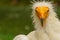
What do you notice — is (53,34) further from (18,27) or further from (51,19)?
(18,27)

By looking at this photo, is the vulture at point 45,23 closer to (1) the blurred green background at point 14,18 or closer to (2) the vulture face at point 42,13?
(2) the vulture face at point 42,13

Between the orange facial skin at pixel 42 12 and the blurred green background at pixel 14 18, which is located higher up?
the blurred green background at pixel 14 18

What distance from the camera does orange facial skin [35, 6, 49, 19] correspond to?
533cm

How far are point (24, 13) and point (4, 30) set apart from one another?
73.1 inches

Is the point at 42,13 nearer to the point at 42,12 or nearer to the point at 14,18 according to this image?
the point at 42,12

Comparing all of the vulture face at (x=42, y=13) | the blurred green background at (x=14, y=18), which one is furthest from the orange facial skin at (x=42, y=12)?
the blurred green background at (x=14, y=18)

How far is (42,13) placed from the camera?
5352 millimetres

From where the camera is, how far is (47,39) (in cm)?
551

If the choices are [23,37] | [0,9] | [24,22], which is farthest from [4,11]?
[23,37]

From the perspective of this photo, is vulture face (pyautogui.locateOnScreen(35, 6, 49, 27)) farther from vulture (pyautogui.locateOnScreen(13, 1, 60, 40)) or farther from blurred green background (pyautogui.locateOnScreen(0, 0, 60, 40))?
blurred green background (pyautogui.locateOnScreen(0, 0, 60, 40))

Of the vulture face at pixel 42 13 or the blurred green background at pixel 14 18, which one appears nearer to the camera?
the vulture face at pixel 42 13

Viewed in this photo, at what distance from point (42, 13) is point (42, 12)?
2 cm

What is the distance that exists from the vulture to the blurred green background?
3.49 m

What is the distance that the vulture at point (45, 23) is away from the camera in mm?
5414
